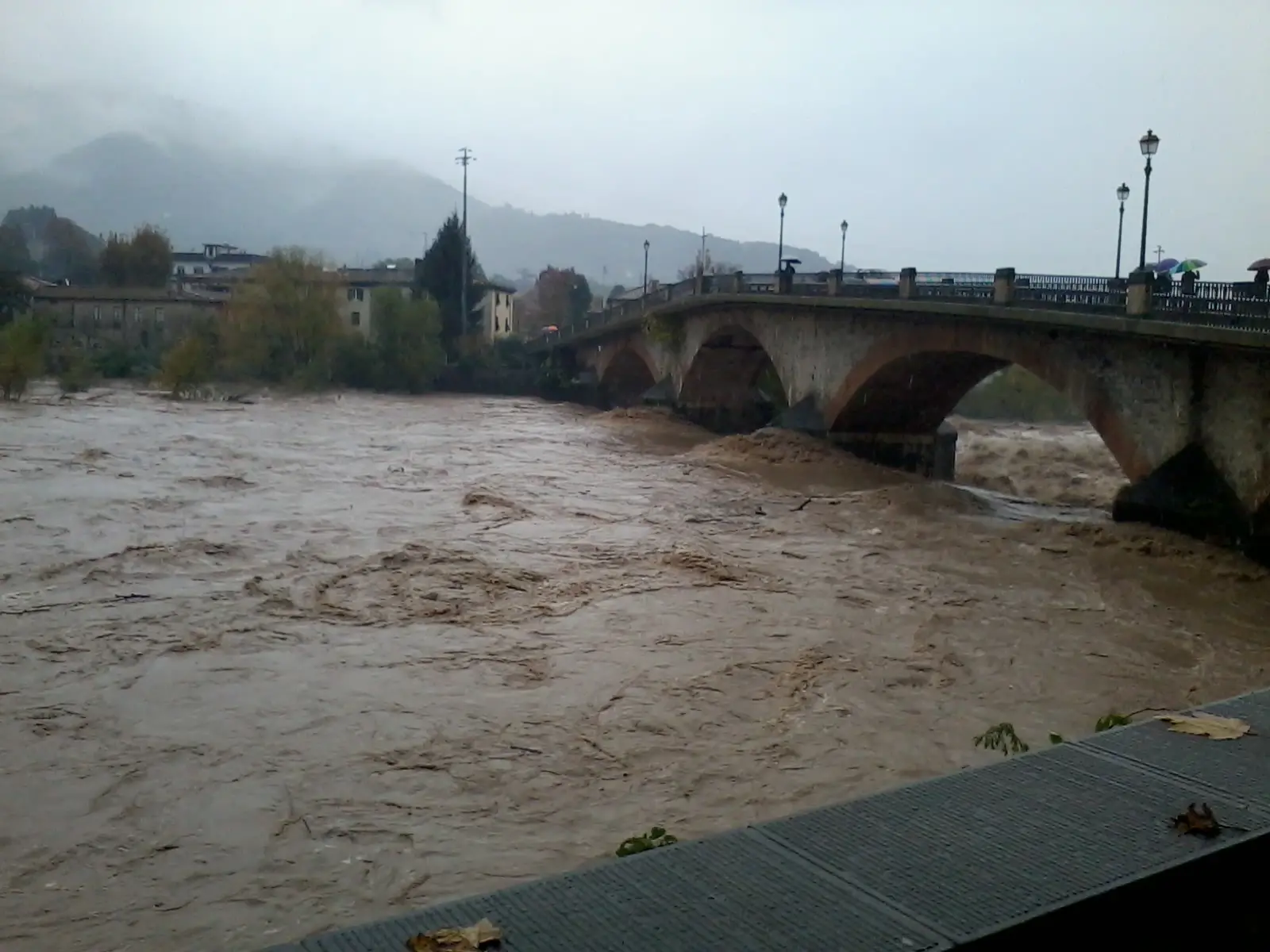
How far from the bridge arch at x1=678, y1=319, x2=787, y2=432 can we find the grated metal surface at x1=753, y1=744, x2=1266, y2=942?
142 ft

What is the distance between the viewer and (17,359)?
45.3 m

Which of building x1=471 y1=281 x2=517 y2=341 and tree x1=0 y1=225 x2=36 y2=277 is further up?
tree x1=0 y1=225 x2=36 y2=277

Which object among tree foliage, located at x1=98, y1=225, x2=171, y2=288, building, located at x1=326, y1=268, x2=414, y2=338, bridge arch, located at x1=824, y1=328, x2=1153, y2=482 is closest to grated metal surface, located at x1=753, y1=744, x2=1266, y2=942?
bridge arch, located at x1=824, y1=328, x2=1153, y2=482

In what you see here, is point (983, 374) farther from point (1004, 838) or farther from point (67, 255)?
point (67, 255)

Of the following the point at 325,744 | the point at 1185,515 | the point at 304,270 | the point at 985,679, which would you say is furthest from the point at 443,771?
the point at 304,270

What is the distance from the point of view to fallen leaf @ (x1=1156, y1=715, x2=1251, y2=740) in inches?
136

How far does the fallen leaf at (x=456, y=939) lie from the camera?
2.22 m

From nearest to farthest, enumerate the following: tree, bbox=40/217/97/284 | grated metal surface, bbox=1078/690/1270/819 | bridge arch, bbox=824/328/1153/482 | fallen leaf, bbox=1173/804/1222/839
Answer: fallen leaf, bbox=1173/804/1222/839, grated metal surface, bbox=1078/690/1270/819, bridge arch, bbox=824/328/1153/482, tree, bbox=40/217/97/284

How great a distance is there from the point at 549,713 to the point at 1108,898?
852 cm

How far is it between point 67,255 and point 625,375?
94519 mm

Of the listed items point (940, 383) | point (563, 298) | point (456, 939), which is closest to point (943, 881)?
point (456, 939)

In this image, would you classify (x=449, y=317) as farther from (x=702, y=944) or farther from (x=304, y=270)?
(x=702, y=944)

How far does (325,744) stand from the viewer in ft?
32.3

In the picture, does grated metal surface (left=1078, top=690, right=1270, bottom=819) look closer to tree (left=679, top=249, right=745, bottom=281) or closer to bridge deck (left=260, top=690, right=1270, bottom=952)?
bridge deck (left=260, top=690, right=1270, bottom=952)
